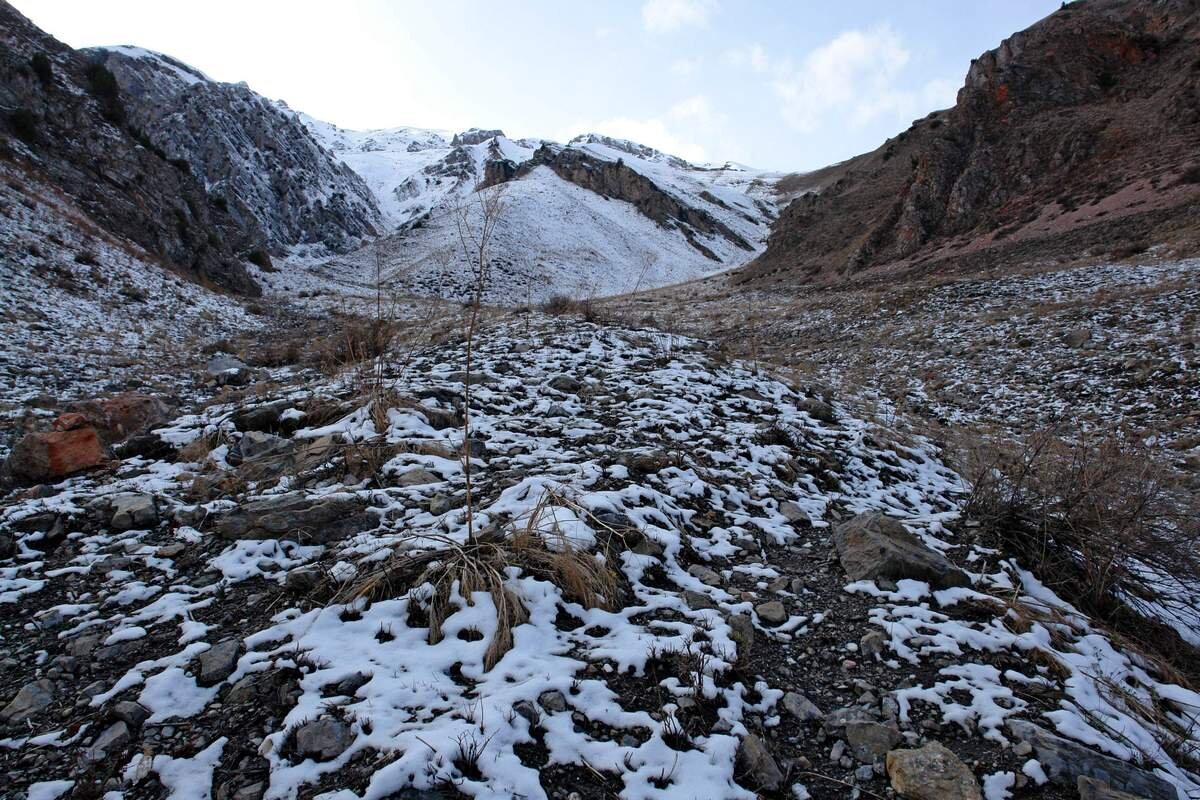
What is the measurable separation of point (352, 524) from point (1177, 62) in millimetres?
39815

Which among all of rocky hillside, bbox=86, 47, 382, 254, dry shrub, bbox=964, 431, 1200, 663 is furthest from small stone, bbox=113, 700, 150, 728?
rocky hillside, bbox=86, 47, 382, 254

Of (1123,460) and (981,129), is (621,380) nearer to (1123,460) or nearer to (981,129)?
(1123,460)

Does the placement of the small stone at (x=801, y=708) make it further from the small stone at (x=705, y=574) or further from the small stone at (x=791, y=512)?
the small stone at (x=791, y=512)

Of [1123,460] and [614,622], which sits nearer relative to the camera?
[614,622]

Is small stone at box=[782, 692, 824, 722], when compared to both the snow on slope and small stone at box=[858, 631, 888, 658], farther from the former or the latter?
the snow on slope

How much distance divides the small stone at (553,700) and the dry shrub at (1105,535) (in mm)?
3337

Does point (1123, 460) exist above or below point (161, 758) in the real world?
above

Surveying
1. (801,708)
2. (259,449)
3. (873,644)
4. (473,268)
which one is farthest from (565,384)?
(801,708)

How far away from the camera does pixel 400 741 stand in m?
2.12

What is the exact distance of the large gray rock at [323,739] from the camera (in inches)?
83.8

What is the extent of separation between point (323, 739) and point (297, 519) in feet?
6.69

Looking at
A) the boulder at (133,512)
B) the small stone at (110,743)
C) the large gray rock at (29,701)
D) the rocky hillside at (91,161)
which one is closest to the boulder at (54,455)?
the boulder at (133,512)

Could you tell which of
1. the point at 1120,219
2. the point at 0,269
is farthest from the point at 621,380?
the point at 1120,219

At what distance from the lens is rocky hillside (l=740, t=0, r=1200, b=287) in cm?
1962
